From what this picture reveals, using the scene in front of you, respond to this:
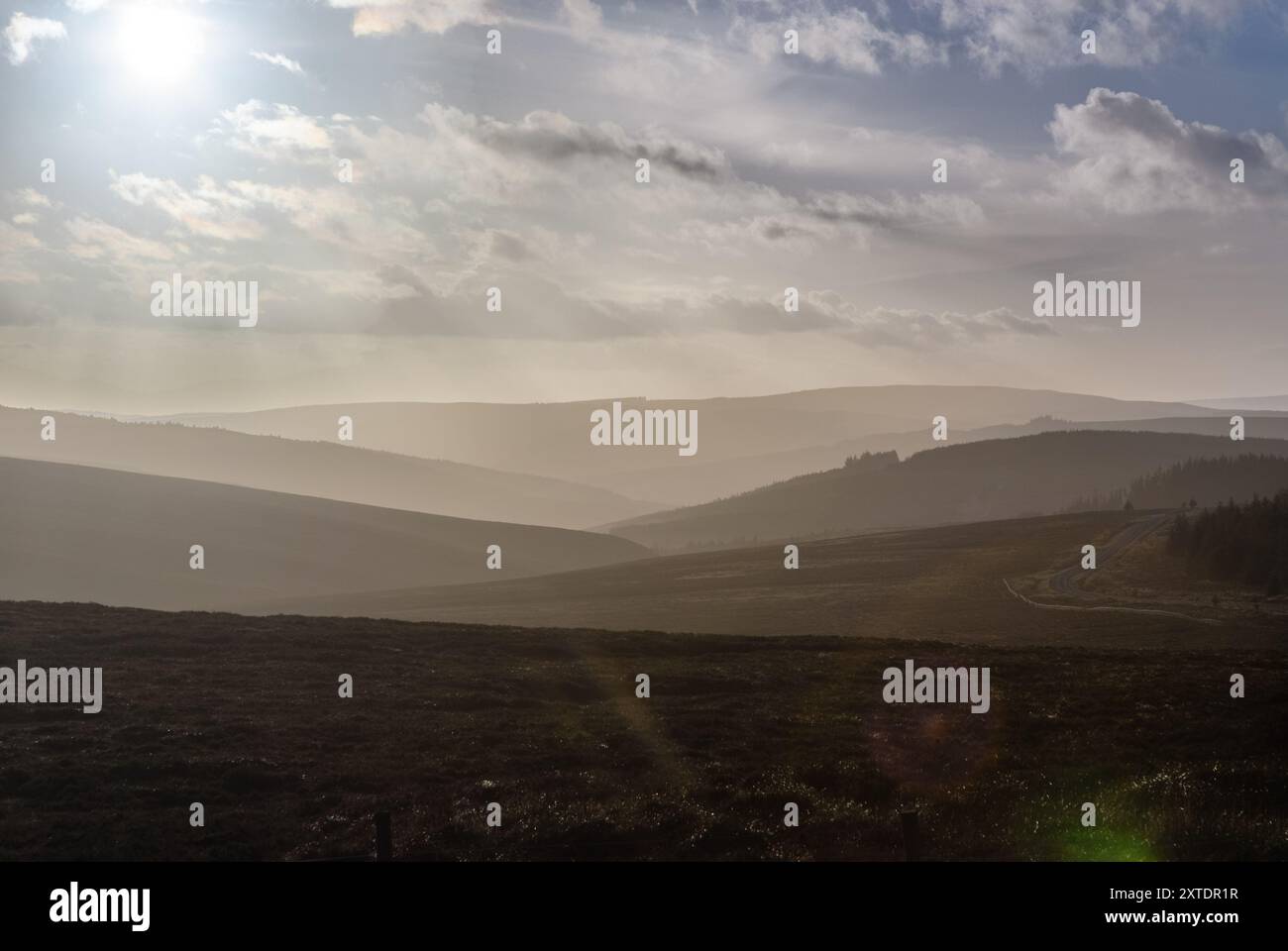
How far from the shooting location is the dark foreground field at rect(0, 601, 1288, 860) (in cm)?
2322

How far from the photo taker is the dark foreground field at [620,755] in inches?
914

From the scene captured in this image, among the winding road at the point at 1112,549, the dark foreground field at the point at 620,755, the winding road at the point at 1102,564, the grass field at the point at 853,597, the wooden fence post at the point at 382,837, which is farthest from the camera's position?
the winding road at the point at 1112,549

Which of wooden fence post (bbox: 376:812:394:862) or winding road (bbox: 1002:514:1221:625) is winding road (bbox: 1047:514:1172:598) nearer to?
winding road (bbox: 1002:514:1221:625)

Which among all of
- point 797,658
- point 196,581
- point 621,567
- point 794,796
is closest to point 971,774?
point 794,796

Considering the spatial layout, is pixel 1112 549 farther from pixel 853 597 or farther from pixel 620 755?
pixel 620 755

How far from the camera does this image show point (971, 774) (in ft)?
101

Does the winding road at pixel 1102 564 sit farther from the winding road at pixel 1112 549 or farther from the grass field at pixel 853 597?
the grass field at pixel 853 597

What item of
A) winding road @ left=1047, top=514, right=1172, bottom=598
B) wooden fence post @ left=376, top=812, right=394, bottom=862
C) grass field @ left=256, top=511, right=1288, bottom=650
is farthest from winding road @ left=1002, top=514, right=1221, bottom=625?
wooden fence post @ left=376, top=812, right=394, bottom=862

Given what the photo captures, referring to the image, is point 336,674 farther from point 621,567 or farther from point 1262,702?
point 621,567

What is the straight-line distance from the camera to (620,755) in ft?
113

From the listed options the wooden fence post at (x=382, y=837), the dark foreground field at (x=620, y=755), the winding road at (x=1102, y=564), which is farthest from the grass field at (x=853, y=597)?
the wooden fence post at (x=382, y=837)
